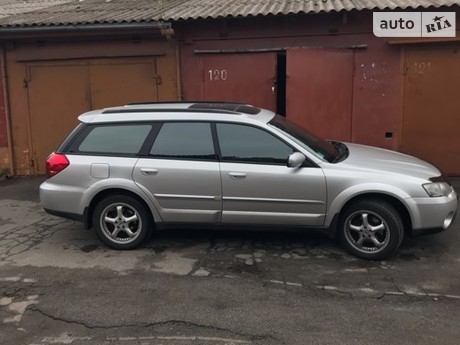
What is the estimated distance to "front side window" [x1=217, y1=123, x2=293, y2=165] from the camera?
521cm

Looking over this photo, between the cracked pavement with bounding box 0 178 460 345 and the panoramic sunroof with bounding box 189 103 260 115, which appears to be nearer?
the cracked pavement with bounding box 0 178 460 345

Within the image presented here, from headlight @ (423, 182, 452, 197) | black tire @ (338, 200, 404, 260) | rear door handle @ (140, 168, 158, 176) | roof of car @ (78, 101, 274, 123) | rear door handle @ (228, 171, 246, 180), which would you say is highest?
roof of car @ (78, 101, 274, 123)

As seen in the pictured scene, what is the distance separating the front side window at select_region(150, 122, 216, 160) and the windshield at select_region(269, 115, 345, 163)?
28.9 inches

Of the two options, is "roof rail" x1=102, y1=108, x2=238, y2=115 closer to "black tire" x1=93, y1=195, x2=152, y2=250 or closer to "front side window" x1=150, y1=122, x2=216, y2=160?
"front side window" x1=150, y1=122, x2=216, y2=160

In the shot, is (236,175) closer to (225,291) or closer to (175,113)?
(175,113)

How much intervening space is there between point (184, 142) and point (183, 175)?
382mm

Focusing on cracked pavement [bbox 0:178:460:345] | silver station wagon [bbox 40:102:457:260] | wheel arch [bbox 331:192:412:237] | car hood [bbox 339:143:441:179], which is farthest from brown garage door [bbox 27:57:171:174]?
wheel arch [bbox 331:192:412:237]

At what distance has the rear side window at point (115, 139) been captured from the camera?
5.51 m

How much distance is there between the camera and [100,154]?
217 inches

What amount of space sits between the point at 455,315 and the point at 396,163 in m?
1.84

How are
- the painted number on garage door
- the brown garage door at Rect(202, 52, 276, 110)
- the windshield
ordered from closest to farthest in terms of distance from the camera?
the windshield
the brown garage door at Rect(202, 52, 276, 110)
the painted number on garage door

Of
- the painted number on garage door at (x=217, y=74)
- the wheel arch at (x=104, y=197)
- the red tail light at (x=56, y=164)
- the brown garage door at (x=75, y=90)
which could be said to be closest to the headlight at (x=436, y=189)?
the wheel arch at (x=104, y=197)

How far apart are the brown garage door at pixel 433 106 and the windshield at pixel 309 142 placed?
3.40 m

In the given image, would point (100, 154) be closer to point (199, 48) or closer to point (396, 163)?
point (396, 163)
